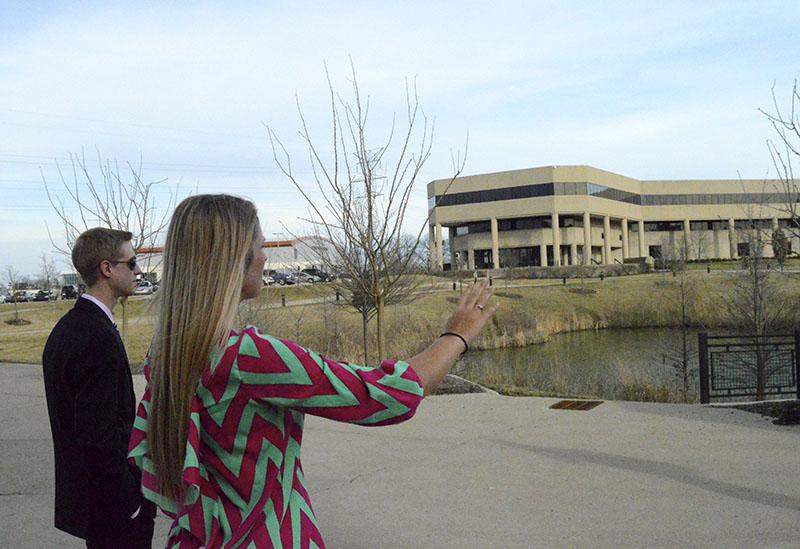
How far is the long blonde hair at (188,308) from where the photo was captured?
1.67 metres

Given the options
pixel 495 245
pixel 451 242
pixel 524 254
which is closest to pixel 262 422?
pixel 495 245

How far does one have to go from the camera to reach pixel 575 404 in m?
10.2

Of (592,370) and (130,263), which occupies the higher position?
(130,263)

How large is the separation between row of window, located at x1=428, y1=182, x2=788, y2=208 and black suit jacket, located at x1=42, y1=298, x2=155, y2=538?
60.0 metres

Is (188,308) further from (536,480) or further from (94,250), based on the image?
(536,480)

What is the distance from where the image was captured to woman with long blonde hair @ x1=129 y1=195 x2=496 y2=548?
65.0 inches

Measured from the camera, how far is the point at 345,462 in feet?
24.2

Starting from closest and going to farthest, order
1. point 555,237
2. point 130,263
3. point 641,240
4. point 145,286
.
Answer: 1. point 130,263
2. point 145,286
3. point 555,237
4. point 641,240

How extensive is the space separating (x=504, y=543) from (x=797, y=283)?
41.8 metres

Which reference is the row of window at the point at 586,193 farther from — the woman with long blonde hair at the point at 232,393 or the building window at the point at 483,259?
the woman with long blonde hair at the point at 232,393

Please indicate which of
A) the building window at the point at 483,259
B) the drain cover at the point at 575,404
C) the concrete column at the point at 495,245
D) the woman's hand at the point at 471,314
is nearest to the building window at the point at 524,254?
the concrete column at the point at 495,245

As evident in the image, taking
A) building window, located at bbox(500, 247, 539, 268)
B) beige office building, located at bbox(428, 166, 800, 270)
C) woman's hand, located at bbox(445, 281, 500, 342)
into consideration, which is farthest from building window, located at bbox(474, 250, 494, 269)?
woman's hand, located at bbox(445, 281, 500, 342)

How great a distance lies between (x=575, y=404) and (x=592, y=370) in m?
8.34

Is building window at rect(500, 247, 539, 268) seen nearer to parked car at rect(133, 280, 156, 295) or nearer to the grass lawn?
the grass lawn
